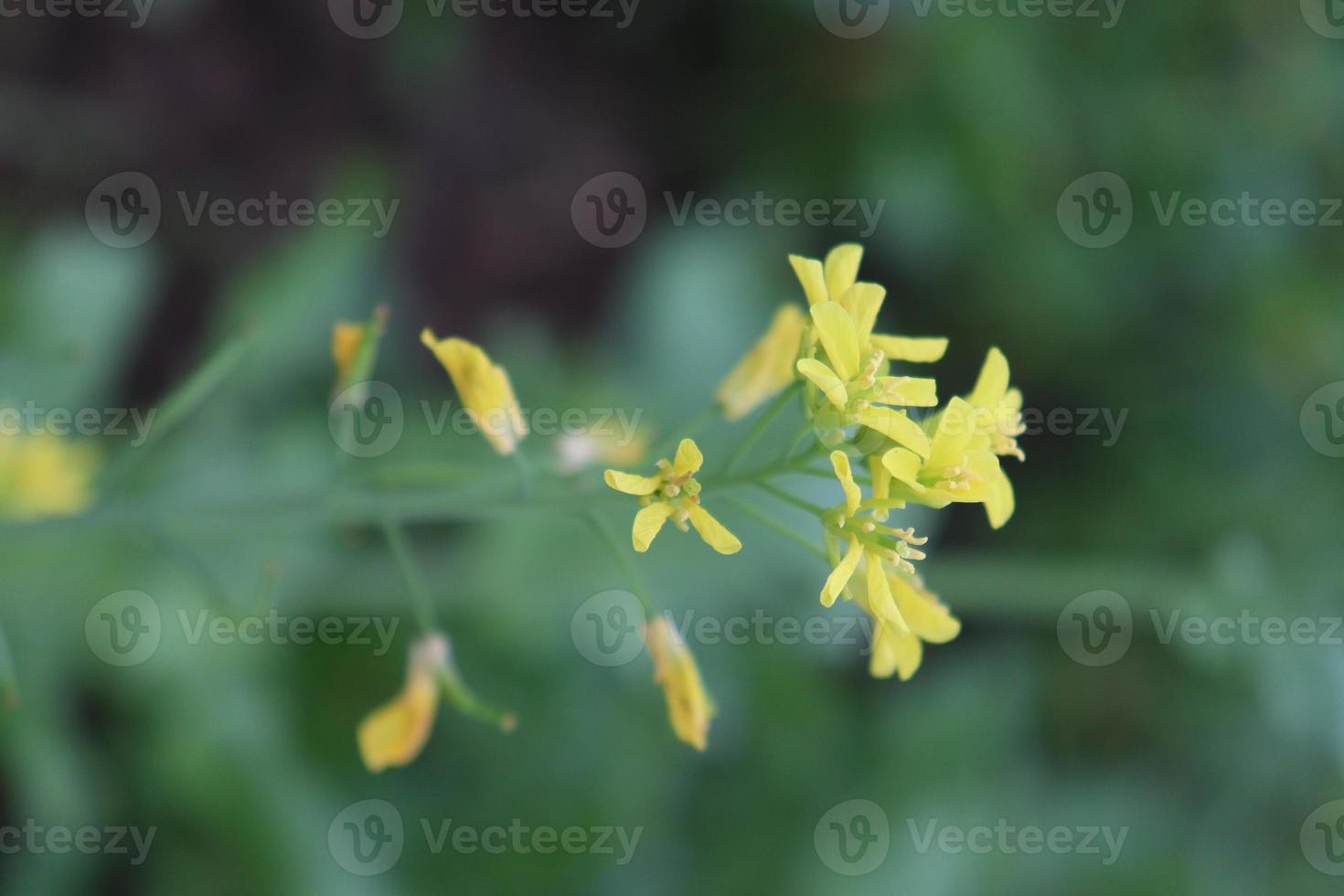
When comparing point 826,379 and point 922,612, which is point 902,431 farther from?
point 922,612

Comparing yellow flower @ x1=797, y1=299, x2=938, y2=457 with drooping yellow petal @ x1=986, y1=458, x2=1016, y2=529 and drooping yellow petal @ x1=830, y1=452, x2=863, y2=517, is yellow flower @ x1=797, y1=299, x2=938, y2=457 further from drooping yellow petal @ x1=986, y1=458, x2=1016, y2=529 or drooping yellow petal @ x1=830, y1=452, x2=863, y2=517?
drooping yellow petal @ x1=986, y1=458, x2=1016, y2=529

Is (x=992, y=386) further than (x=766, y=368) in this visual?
No

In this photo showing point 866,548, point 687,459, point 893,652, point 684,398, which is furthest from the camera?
point 684,398

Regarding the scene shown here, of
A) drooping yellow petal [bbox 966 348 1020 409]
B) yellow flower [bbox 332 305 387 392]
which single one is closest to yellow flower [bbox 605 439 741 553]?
drooping yellow petal [bbox 966 348 1020 409]

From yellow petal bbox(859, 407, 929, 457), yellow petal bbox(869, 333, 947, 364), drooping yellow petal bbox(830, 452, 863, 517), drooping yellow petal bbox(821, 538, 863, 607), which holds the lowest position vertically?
drooping yellow petal bbox(821, 538, 863, 607)

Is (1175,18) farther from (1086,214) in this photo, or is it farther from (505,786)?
(505,786)

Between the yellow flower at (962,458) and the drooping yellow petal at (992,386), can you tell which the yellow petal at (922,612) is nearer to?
the yellow flower at (962,458)

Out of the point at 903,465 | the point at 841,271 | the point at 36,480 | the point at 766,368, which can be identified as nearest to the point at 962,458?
the point at 903,465
